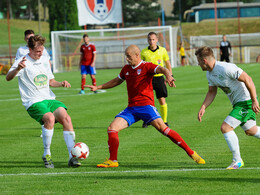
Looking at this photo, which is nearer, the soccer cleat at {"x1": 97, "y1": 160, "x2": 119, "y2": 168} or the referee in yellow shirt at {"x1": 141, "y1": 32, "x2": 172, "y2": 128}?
the soccer cleat at {"x1": 97, "y1": 160, "x2": 119, "y2": 168}

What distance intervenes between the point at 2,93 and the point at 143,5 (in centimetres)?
7347

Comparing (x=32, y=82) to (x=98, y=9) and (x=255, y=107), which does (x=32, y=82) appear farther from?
(x=98, y=9)

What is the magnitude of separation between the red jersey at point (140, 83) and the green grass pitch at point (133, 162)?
95 centimetres

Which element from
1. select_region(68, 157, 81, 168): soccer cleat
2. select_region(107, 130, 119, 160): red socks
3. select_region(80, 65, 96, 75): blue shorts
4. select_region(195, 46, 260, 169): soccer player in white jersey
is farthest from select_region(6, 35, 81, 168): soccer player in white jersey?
select_region(80, 65, 96, 75): blue shorts

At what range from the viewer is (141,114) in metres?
8.01

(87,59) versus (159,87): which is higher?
(87,59)

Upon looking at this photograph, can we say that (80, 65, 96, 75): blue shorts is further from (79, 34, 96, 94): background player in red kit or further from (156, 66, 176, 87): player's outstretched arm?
(156, 66, 176, 87): player's outstretched arm

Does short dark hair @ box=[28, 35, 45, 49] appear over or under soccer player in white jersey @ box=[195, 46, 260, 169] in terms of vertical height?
over

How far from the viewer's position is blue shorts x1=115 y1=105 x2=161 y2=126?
26.1 ft

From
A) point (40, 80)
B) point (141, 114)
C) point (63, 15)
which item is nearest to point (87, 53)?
point (40, 80)

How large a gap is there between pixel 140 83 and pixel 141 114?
0.47 m

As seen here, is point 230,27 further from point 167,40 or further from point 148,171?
point 148,171

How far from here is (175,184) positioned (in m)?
6.61

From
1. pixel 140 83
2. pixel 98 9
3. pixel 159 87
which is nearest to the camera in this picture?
pixel 140 83
